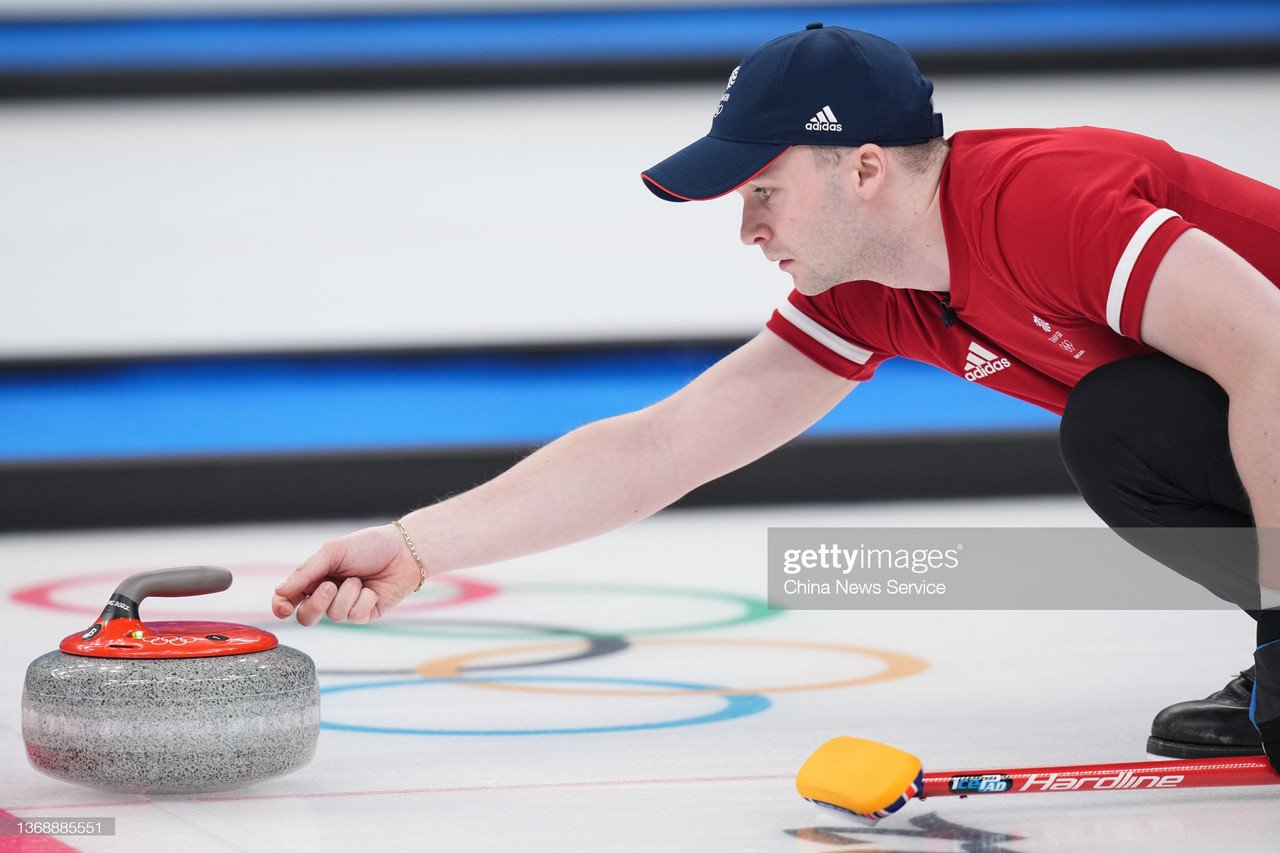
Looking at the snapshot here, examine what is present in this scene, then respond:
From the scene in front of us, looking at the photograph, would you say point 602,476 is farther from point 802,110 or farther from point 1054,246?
point 1054,246

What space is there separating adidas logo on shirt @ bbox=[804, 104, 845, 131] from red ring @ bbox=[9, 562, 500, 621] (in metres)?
1.47

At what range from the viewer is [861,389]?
15.7 ft

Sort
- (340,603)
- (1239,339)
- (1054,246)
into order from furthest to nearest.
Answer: (340,603) < (1054,246) < (1239,339)

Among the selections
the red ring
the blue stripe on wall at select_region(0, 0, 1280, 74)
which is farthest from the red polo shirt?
the blue stripe on wall at select_region(0, 0, 1280, 74)

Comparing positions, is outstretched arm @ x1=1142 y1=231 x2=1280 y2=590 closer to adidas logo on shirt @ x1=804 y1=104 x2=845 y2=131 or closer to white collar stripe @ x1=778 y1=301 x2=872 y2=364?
adidas logo on shirt @ x1=804 y1=104 x2=845 y2=131

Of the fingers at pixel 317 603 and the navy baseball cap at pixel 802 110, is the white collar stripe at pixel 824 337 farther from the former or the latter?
the fingers at pixel 317 603

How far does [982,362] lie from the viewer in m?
1.79

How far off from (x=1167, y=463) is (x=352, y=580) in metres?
0.77

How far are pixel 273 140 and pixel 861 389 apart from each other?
1.81 meters

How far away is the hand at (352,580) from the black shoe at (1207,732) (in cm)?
79

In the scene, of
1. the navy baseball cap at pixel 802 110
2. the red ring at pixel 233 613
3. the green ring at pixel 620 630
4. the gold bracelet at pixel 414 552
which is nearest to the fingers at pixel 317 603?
the gold bracelet at pixel 414 552

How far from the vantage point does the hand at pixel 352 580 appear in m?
1.55

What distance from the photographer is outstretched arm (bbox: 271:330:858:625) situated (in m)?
1.63

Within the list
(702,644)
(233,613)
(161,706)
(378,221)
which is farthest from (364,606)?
(378,221)
